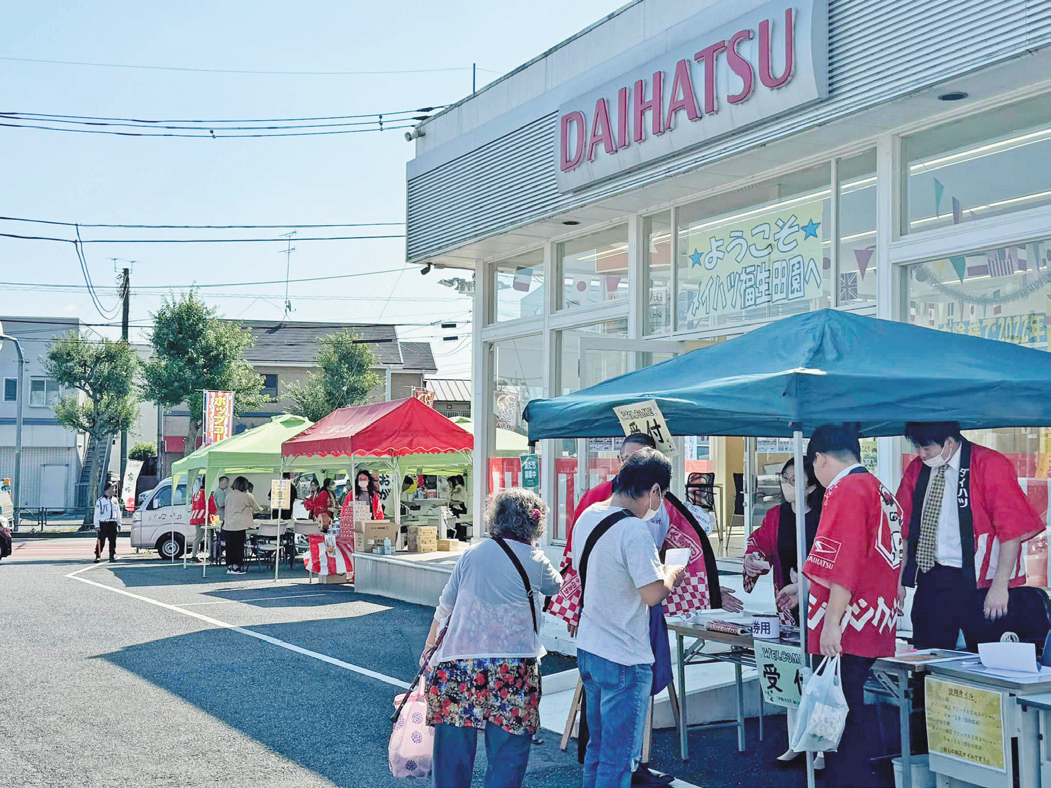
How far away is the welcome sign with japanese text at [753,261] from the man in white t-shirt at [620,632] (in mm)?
6263

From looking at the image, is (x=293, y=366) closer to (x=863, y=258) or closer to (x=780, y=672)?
(x=863, y=258)

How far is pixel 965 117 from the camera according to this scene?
9.04m

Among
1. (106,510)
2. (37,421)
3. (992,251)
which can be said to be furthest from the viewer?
(37,421)

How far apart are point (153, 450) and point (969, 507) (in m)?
50.0

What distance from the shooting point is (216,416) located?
96.0 feet

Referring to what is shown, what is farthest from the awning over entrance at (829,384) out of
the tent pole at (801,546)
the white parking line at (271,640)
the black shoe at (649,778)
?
the white parking line at (271,640)

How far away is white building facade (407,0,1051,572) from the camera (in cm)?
849

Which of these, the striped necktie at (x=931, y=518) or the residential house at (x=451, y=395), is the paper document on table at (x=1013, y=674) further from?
the residential house at (x=451, y=395)

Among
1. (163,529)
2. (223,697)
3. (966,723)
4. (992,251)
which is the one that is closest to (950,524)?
(966,723)

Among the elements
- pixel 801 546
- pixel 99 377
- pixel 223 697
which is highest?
pixel 99 377

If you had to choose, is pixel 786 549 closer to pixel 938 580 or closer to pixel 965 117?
pixel 938 580

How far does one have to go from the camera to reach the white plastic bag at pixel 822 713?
483 cm

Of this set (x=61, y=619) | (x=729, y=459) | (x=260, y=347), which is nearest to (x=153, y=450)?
(x=260, y=347)

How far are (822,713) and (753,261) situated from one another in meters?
7.17
